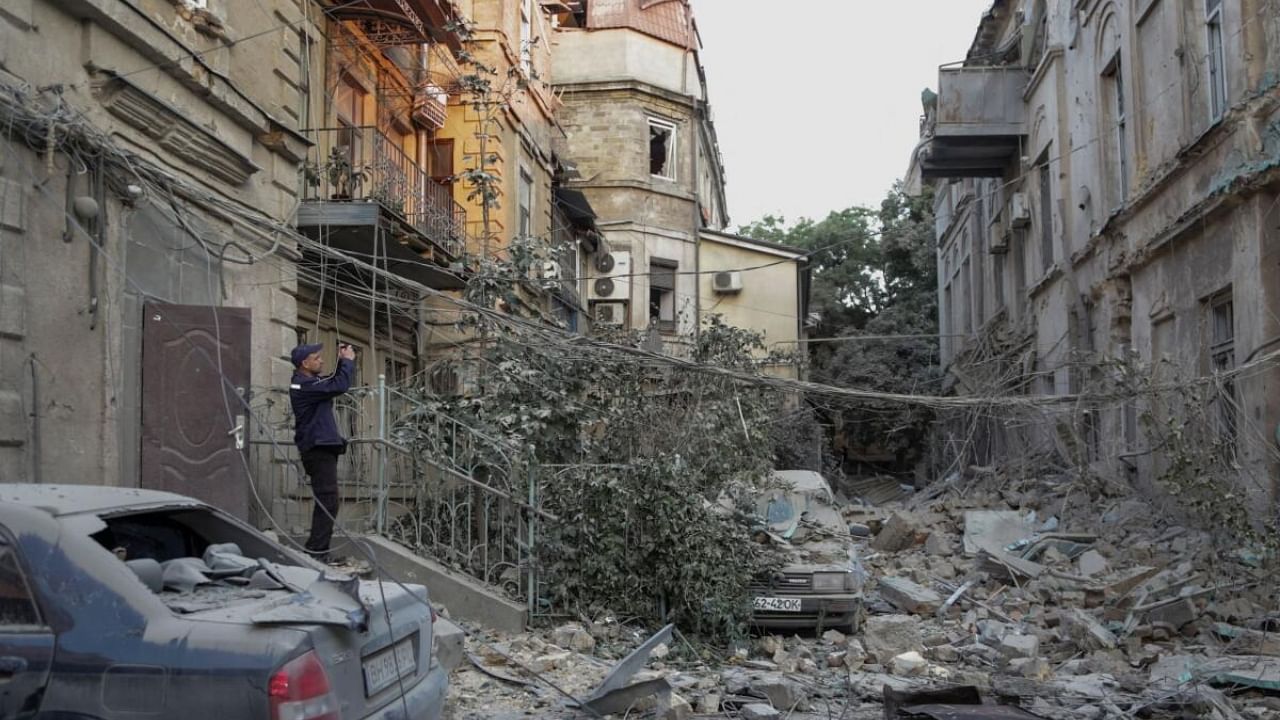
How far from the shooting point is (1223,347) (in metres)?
12.7

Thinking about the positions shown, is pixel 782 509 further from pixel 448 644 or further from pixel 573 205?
pixel 573 205

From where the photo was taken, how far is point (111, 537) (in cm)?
462

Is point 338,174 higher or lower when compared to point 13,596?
higher

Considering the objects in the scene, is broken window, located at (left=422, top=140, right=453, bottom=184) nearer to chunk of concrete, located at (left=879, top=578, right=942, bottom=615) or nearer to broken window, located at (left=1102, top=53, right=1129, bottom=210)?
chunk of concrete, located at (left=879, top=578, right=942, bottom=615)

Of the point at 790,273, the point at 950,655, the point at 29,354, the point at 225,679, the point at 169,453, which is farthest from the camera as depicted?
the point at 790,273

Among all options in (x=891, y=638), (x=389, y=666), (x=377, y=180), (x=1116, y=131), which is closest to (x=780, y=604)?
(x=891, y=638)

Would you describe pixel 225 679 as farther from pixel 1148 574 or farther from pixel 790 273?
pixel 790 273

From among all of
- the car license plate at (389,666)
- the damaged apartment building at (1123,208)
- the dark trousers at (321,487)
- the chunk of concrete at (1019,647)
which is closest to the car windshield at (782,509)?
the damaged apartment building at (1123,208)

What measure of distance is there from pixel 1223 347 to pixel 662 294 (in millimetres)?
18064

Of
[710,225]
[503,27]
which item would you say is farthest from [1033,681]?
[710,225]

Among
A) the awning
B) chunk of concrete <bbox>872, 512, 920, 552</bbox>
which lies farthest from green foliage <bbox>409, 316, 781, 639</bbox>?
the awning

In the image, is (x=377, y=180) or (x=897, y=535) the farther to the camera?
(x=897, y=535)

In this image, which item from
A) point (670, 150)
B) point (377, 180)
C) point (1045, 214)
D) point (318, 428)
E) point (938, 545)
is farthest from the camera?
point (670, 150)

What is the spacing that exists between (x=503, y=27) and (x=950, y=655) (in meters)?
13.9
